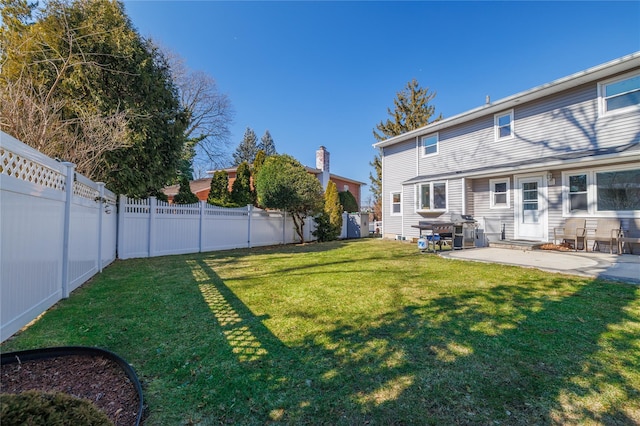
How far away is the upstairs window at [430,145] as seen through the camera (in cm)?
1335

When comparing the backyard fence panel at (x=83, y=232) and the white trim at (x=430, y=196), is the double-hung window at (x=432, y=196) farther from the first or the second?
the backyard fence panel at (x=83, y=232)

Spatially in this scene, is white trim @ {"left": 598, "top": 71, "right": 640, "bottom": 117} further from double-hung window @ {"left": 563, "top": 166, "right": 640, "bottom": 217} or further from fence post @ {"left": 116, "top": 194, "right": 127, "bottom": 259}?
fence post @ {"left": 116, "top": 194, "right": 127, "bottom": 259}

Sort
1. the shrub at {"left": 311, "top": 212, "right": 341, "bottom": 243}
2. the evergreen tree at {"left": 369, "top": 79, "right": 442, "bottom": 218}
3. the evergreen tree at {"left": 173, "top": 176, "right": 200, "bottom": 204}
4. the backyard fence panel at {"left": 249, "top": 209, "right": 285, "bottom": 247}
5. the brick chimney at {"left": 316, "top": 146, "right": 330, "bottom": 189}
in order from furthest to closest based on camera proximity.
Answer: the evergreen tree at {"left": 369, "top": 79, "right": 442, "bottom": 218} < the brick chimney at {"left": 316, "top": 146, "right": 330, "bottom": 189} < the shrub at {"left": 311, "top": 212, "right": 341, "bottom": 243} < the evergreen tree at {"left": 173, "top": 176, "right": 200, "bottom": 204} < the backyard fence panel at {"left": 249, "top": 209, "right": 285, "bottom": 247}

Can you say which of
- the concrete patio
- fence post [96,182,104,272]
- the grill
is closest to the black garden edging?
fence post [96,182,104,272]

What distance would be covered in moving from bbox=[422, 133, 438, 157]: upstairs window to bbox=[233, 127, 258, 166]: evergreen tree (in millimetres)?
32143

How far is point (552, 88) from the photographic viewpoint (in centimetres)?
902

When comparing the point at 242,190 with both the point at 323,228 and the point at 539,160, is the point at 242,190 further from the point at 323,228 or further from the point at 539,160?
the point at 539,160

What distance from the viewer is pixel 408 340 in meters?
2.93

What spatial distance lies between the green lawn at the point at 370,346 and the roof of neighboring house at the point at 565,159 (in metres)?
4.52

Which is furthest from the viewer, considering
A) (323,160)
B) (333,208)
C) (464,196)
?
(323,160)

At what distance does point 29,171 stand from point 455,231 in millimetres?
10374

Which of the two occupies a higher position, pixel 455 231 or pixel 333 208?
pixel 333 208

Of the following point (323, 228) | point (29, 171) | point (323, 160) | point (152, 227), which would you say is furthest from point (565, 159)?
point (323, 160)

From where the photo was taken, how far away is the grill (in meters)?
9.59
